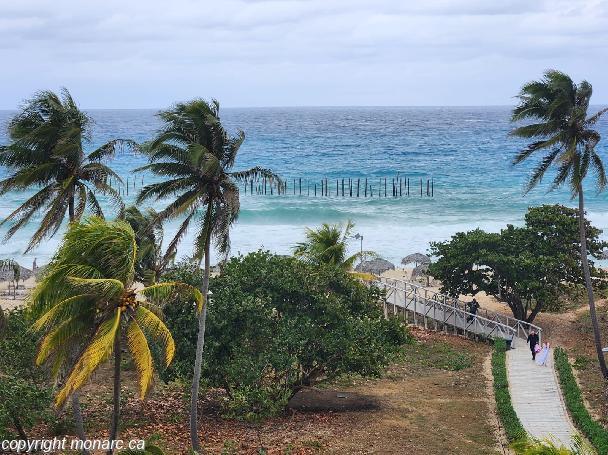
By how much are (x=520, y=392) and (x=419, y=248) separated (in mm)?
30860

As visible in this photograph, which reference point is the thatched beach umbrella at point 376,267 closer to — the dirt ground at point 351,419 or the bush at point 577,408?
the dirt ground at point 351,419

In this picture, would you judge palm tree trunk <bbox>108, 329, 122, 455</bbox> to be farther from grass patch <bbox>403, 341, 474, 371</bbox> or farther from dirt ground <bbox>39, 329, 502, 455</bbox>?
grass patch <bbox>403, 341, 474, 371</bbox>

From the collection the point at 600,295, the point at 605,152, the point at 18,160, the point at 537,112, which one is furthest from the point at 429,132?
the point at 18,160

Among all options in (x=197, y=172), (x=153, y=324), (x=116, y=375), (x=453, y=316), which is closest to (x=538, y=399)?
(x=453, y=316)

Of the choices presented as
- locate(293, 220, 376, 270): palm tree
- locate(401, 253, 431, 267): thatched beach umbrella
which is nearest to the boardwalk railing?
locate(293, 220, 376, 270): palm tree

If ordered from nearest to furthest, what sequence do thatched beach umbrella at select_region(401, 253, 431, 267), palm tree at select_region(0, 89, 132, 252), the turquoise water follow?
palm tree at select_region(0, 89, 132, 252), thatched beach umbrella at select_region(401, 253, 431, 267), the turquoise water

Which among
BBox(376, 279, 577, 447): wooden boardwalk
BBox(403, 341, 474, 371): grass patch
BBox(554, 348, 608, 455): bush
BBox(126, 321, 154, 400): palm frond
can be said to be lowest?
BBox(403, 341, 474, 371): grass patch

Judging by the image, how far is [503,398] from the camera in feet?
79.2

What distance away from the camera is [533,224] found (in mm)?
35062

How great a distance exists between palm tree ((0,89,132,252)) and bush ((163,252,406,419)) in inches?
240

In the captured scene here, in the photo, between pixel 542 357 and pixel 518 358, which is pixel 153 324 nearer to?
pixel 542 357

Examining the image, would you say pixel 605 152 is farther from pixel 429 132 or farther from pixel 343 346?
pixel 343 346

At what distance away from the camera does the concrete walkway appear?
2186 centimetres

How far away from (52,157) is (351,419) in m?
12.4
